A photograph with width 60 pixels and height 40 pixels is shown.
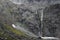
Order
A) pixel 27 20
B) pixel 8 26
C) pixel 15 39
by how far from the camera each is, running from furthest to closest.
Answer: pixel 27 20 < pixel 8 26 < pixel 15 39

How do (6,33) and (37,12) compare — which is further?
(37,12)

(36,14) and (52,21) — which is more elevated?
(36,14)

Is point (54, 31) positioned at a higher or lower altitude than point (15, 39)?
lower

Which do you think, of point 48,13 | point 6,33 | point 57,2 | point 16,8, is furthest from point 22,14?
point 6,33

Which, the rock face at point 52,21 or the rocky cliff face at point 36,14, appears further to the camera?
the rock face at point 52,21

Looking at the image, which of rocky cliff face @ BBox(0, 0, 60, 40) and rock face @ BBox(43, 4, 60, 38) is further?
rock face @ BBox(43, 4, 60, 38)

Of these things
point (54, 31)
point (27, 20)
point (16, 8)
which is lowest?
point (54, 31)

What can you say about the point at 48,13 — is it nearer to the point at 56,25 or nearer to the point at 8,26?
the point at 56,25

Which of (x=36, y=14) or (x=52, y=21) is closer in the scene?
(x=52, y=21)
